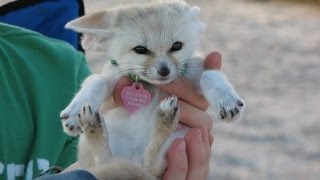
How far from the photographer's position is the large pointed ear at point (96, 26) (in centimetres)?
171

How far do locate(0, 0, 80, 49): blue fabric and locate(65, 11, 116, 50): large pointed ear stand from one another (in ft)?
1.92

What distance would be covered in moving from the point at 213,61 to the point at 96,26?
0.28 metres

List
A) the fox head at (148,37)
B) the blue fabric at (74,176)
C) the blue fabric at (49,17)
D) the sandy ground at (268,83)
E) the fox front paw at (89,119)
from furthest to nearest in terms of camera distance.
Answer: the sandy ground at (268,83) < the blue fabric at (49,17) < the fox head at (148,37) < the fox front paw at (89,119) < the blue fabric at (74,176)

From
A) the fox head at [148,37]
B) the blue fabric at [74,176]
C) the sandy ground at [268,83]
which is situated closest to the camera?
the blue fabric at [74,176]

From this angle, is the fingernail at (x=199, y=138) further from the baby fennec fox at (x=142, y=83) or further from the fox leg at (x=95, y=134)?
the fox leg at (x=95, y=134)

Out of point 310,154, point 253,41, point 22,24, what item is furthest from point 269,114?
point 22,24

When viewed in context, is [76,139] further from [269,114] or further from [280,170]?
[269,114]

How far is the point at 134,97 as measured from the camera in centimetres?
169

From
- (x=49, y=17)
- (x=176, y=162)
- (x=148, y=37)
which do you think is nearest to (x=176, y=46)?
(x=148, y=37)

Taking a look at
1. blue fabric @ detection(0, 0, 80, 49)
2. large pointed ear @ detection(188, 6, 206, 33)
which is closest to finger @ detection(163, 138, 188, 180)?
large pointed ear @ detection(188, 6, 206, 33)

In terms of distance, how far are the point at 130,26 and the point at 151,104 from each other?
0.18 meters

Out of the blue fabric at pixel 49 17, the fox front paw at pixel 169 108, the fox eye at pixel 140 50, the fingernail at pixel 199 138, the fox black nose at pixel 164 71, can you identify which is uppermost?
the blue fabric at pixel 49 17

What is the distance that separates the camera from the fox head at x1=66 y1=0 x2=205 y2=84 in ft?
5.47

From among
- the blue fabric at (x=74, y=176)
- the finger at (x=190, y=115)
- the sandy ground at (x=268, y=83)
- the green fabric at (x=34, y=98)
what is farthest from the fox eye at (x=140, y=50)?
the sandy ground at (x=268, y=83)
